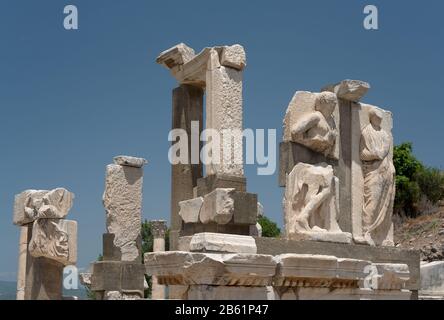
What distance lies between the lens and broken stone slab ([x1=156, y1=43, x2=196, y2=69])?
963cm

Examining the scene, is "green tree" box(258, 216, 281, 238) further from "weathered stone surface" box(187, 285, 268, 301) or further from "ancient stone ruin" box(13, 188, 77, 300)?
"weathered stone surface" box(187, 285, 268, 301)

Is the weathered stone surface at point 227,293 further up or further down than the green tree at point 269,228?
further down

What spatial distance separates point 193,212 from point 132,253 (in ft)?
17.4

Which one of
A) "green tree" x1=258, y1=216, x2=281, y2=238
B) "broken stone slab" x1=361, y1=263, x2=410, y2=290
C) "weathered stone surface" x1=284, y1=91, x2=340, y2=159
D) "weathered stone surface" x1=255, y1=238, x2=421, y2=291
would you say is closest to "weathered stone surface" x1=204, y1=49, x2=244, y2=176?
"weathered stone surface" x1=284, y1=91, x2=340, y2=159

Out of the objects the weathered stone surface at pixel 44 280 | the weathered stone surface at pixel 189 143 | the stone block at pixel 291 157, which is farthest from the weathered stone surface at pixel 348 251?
the weathered stone surface at pixel 44 280

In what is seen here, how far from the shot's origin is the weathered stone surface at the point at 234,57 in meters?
8.81

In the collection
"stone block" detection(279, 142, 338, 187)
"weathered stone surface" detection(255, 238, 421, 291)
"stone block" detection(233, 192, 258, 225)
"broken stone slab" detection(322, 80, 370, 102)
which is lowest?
"weathered stone surface" detection(255, 238, 421, 291)

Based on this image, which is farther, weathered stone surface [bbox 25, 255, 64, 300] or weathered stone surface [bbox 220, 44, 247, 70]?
weathered stone surface [bbox 25, 255, 64, 300]

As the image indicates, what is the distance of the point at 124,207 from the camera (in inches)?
534

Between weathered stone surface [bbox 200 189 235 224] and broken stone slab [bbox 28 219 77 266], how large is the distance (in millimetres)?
4650

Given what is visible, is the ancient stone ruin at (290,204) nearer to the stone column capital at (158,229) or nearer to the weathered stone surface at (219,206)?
the weathered stone surface at (219,206)

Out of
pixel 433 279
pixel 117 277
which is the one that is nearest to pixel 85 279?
pixel 117 277

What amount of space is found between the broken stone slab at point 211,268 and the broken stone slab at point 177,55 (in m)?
3.46
